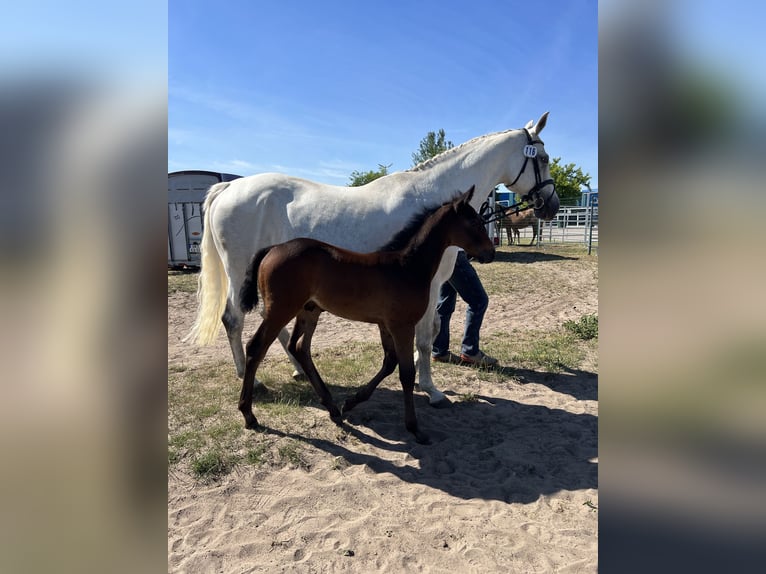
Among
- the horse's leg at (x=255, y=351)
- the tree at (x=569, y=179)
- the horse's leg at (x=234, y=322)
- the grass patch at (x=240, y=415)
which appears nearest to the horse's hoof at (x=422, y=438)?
the grass patch at (x=240, y=415)

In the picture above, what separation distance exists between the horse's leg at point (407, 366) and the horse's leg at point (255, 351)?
2.65ft

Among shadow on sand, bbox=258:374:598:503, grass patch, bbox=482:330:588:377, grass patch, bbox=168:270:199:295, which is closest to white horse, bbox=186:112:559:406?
shadow on sand, bbox=258:374:598:503

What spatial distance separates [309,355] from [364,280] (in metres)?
0.94

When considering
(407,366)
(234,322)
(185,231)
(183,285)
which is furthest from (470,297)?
(185,231)

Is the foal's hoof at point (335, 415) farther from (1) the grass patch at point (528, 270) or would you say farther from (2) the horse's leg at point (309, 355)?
(1) the grass patch at point (528, 270)

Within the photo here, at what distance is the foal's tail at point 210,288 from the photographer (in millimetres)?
4293

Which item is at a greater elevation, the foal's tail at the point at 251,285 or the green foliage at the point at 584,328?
the foal's tail at the point at 251,285

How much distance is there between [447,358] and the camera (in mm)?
5242

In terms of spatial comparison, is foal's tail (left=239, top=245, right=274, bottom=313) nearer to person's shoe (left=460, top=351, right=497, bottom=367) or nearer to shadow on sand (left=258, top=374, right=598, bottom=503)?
shadow on sand (left=258, top=374, right=598, bottom=503)

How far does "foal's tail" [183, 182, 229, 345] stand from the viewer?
14.1 ft
